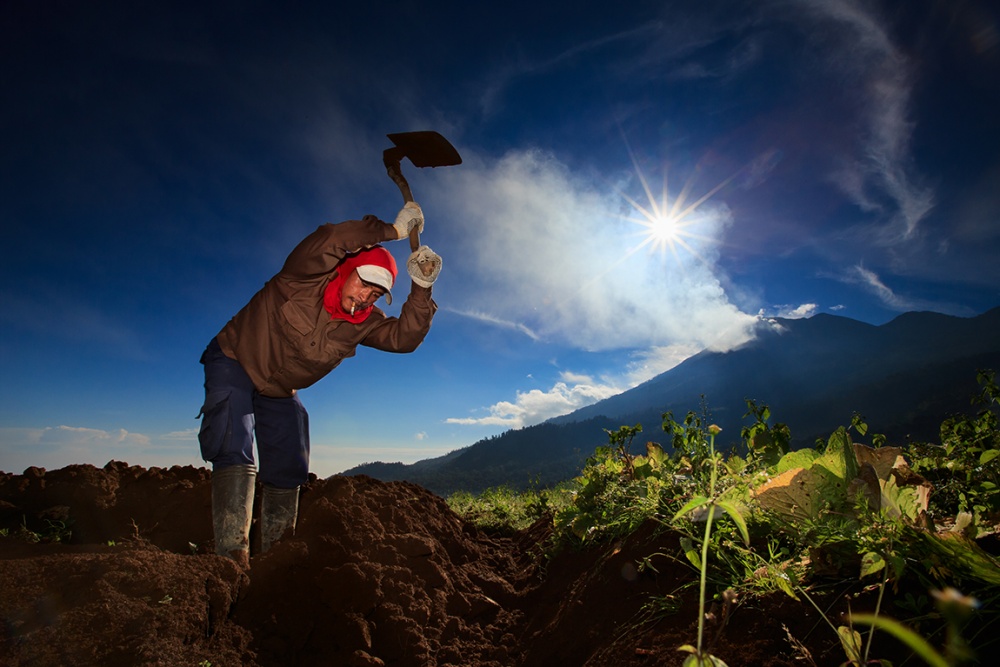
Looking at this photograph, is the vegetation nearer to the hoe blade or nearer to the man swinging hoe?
the man swinging hoe

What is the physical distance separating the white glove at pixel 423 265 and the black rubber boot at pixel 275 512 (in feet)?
5.64

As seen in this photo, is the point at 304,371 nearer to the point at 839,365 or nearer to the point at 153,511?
the point at 153,511

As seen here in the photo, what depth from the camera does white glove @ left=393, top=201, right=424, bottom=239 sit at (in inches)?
131

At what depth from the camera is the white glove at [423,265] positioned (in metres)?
3.44

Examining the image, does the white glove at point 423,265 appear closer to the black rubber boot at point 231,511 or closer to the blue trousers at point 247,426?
the blue trousers at point 247,426

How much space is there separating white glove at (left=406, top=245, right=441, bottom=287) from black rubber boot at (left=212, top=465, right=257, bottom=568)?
1.66m

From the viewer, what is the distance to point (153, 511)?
3.77 meters

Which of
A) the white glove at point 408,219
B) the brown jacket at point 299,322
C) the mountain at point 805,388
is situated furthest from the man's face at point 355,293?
the mountain at point 805,388

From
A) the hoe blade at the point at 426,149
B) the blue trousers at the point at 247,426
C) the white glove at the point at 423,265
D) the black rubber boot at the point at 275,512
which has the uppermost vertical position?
the hoe blade at the point at 426,149

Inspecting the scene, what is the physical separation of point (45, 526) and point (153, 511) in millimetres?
679

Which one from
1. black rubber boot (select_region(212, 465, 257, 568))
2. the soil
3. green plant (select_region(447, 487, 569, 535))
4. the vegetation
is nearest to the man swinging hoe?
black rubber boot (select_region(212, 465, 257, 568))

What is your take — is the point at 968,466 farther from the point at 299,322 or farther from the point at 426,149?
the point at 426,149

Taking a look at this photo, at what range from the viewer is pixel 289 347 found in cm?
302

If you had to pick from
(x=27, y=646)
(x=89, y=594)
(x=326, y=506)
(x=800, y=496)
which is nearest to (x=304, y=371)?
(x=326, y=506)
